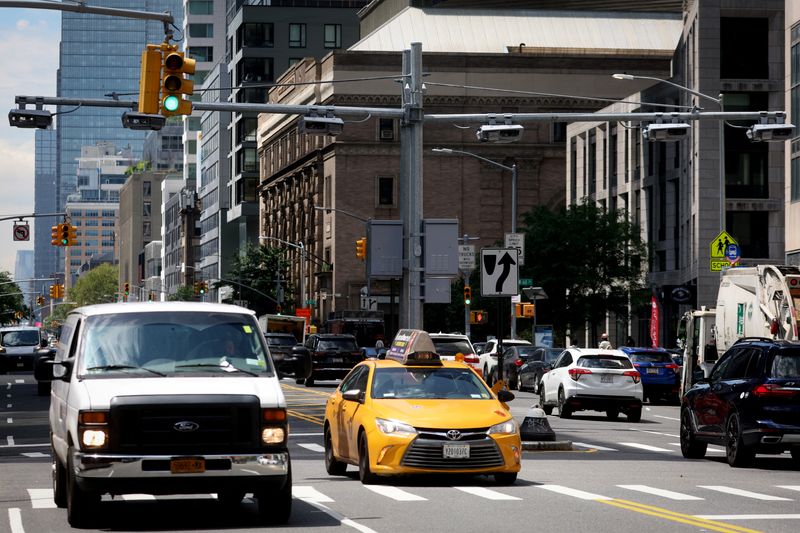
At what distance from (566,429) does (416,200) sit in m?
5.48

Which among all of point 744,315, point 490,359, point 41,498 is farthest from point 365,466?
point 490,359

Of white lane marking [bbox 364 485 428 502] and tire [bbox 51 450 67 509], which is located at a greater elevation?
tire [bbox 51 450 67 509]

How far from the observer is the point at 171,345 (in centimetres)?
1477

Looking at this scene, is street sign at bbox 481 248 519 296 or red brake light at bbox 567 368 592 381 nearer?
street sign at bbox 481 248 519 296

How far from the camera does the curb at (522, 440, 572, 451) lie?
81.8 ft

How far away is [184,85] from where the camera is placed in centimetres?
2488

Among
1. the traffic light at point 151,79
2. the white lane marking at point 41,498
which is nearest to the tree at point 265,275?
the traffic light at point 151,79

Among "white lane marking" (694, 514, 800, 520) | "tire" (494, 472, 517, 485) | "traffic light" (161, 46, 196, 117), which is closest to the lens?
"white lane marking" (694, 514, 800, 520)

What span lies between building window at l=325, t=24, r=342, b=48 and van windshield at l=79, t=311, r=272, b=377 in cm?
12022

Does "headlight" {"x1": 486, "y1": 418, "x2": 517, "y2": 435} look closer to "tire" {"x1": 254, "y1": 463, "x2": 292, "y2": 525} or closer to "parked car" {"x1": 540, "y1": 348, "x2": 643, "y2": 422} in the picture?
"tire" {"x1": 254, "y1": 463, "x2": 292, "y2": 525}

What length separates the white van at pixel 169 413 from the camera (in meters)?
13.8

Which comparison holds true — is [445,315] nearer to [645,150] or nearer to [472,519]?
[645,150]

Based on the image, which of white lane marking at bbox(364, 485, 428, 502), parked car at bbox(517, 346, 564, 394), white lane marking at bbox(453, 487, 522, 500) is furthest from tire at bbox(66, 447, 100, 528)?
parked car at bbox(517, 346, 564, 394)

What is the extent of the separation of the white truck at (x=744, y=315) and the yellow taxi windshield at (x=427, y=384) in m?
13.7
